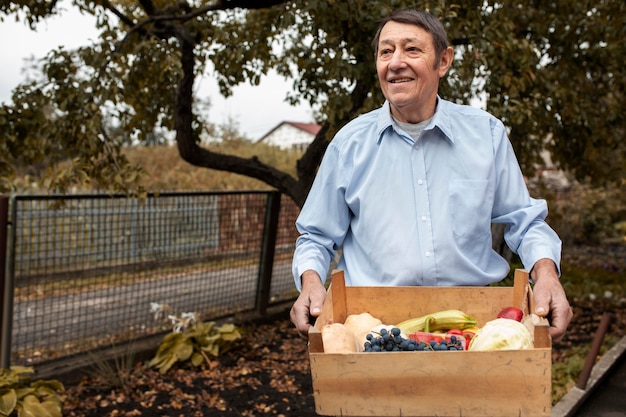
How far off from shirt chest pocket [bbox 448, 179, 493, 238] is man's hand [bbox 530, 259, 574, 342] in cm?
33

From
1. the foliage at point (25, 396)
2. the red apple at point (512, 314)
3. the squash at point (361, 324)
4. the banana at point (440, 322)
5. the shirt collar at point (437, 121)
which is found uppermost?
the shirt collar at point (437, 121)

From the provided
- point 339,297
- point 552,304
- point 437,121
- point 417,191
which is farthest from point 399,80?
point 552,304

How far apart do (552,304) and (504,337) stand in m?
0.28

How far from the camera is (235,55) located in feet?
19.2

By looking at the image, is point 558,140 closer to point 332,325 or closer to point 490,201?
point 490,201

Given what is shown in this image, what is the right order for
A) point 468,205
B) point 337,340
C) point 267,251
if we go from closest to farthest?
point 337,340 → point 468,205 → point 267,251

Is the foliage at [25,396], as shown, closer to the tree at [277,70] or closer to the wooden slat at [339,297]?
the tree at [277,70]

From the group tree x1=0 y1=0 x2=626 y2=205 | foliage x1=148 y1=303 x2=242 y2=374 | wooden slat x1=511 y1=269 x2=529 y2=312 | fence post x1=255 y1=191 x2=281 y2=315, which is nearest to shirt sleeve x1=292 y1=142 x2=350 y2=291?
wooden slat x1=511 y1=269 x2=529 y2=312

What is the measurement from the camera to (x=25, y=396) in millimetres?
4688

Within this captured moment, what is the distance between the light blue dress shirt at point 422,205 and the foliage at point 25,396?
2908mm

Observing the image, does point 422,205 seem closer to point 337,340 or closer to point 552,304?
point 552,304

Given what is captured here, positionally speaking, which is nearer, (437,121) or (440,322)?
(440,322)

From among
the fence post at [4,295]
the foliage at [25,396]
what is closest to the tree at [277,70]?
the fence post at [4,295]

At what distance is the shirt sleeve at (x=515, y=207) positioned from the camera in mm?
2348
